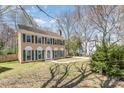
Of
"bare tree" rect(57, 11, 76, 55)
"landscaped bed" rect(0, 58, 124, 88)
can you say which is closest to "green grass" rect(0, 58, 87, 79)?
"landscaped bed" rect(0, 58, 124, 88)

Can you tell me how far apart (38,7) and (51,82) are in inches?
50.2

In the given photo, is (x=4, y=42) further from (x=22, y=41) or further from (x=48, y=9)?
(x=48, y=9)

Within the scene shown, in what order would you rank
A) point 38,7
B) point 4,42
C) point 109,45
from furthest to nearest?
point 109,45 < point 4,42 < point 38,7

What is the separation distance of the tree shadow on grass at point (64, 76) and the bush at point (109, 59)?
0.28m

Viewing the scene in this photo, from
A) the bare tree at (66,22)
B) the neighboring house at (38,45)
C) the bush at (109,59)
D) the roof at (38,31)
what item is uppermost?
the bare tree at (66,22)

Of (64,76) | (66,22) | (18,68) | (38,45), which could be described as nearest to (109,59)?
(64,76)

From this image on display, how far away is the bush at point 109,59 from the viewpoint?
11.3 ft

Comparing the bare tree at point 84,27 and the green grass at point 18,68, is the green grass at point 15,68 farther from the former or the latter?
the bare tree at point 84,27

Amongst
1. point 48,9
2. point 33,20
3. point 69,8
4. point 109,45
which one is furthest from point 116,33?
point 33,20

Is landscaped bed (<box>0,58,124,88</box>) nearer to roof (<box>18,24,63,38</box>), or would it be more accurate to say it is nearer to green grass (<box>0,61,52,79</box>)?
green grass (<box>0,61,52,79</box>)

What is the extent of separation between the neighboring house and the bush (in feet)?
2.08

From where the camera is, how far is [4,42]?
3.19 metres

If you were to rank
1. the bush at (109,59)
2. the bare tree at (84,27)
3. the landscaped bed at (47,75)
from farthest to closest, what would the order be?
1. the bush at (109,59)
2. the bare tree at (84,27)
3. the landscaped bed at (47,75)

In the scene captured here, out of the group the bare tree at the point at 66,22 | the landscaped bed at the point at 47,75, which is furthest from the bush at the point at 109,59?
the bare tree at the point at 66,22
